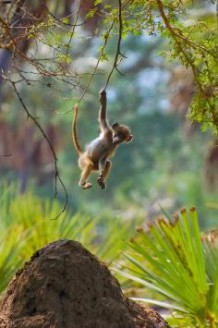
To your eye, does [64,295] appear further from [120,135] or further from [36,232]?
[36,232]

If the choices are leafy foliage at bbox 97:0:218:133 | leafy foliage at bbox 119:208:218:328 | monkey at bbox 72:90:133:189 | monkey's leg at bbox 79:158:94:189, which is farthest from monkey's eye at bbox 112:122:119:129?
leafy foliage at bbox 119:208:218:328

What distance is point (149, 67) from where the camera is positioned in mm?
29438

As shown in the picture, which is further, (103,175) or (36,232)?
(36,232)

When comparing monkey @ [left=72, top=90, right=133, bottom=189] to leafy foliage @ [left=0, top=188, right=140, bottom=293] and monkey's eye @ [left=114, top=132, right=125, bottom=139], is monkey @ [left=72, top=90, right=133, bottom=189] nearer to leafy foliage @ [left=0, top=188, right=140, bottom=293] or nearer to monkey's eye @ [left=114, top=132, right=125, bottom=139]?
monkey's eye @ [left=114, top=132, right=125, bottom=139]

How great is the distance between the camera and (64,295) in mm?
3369

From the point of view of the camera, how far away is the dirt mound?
3.33 metres

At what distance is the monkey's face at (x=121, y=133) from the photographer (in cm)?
354

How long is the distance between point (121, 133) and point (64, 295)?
2.41 ft

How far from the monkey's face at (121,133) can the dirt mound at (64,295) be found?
0.48 m

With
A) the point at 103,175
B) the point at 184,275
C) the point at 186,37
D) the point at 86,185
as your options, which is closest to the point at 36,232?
the point at 184,275

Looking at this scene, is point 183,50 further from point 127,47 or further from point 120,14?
point 127,47

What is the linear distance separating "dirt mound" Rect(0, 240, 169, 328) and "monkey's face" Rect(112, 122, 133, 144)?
484 mm

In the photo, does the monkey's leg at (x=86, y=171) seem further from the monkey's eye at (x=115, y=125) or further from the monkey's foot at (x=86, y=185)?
the monkey's eye at (x=115, y=125)

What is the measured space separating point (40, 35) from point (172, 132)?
26876 millimetres
